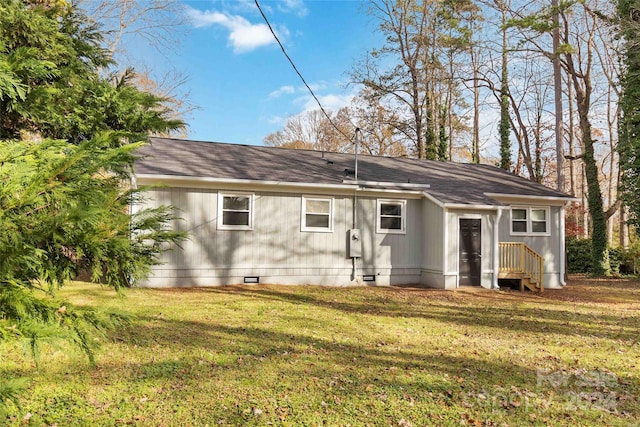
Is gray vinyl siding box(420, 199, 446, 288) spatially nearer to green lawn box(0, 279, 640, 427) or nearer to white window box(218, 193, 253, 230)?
green lawn box(0, 279, 640, 427)

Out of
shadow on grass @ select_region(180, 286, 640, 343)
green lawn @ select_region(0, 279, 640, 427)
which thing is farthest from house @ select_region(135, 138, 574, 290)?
green lawn @ select_region(0, 279, 640, 427)

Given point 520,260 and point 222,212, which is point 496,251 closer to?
point 520,260

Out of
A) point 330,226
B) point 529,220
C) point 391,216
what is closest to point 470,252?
point 391,216

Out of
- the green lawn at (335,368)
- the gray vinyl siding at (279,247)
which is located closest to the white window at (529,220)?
the gray vinyl siding at (279,247)

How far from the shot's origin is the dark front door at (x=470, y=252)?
1174 cm

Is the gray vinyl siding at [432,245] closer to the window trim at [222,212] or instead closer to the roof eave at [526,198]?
the roof eave at [526,198]

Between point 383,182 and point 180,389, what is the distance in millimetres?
9217

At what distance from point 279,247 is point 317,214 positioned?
149 centimetres

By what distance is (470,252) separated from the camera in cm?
1183

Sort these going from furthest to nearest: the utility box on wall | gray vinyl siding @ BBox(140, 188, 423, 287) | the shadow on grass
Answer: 1. the utility box on wall
2. gray vinyl siding @ BBox(140, 188, 423, 287)
3. the shadow on grass

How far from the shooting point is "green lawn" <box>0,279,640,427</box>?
3791 millimetres

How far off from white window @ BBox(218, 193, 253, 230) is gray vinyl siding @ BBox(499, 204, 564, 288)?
26.9 feet

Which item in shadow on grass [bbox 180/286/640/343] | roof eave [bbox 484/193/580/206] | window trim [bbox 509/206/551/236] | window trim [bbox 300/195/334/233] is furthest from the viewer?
window trim [bbox 509/206/551/236]

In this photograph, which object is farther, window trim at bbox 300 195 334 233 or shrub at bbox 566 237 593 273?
shrub at bbox 566 237 593 273
